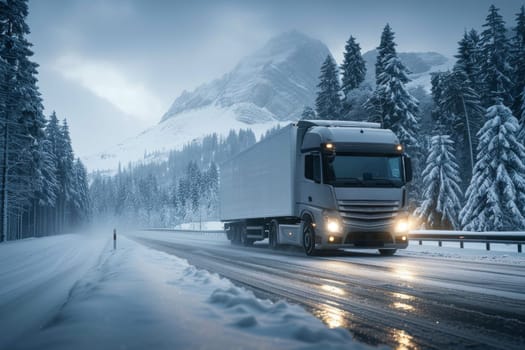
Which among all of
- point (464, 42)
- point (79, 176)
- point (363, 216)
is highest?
point (464, 42)

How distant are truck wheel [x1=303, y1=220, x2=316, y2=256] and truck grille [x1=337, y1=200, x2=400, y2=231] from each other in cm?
Result: 170

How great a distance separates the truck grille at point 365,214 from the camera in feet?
46.3

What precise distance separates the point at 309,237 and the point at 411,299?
30.7ft

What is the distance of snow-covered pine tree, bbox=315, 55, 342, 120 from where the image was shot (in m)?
49.0

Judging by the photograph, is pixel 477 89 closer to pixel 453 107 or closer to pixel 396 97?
pixel 453 107

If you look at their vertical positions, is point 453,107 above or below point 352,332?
above

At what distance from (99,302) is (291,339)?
2.86m

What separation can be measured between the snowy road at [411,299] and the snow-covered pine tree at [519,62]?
34350mm

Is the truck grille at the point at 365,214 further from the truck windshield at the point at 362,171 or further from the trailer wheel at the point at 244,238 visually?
the trailer wheel at the point at 244,238

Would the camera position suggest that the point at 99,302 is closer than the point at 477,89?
Yes

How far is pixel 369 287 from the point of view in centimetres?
775

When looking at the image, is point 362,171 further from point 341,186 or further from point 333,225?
point 333,225

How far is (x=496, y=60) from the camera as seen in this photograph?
140 ft

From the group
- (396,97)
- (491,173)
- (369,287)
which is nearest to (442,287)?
(369,287)
